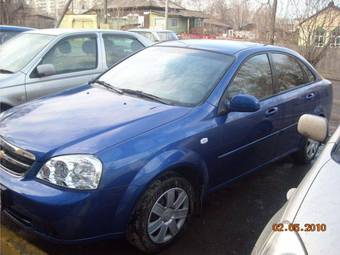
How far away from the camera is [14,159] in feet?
9.58

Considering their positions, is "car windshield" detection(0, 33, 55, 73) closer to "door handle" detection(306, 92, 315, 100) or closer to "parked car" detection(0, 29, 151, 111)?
"parked car" detection(0, 29, 151, 111)

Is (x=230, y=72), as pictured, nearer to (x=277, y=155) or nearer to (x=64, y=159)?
(x=277, y=155)

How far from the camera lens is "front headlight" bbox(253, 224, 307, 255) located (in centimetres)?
167

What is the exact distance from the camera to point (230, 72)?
3.75 meters

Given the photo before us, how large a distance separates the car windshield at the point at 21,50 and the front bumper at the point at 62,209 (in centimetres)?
304

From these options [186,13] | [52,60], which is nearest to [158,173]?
[52,60]

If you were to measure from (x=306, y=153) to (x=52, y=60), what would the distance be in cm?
363

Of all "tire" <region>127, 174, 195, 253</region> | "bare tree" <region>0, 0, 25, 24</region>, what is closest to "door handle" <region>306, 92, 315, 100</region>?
"tire" <region>127, 174, 195, 253</region>

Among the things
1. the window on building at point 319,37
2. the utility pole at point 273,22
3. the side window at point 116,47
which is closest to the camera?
the side window at point 116,47

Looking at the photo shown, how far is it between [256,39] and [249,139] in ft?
61.3

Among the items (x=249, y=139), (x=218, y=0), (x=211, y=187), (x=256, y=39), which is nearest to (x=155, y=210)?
(x=211, y=187)

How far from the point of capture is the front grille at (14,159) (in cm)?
→ 283

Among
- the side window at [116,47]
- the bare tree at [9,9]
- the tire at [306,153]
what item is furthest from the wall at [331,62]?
the bare tree at [9,9]

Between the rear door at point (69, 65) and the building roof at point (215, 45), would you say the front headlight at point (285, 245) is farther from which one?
the rear door at point (69, 65)
